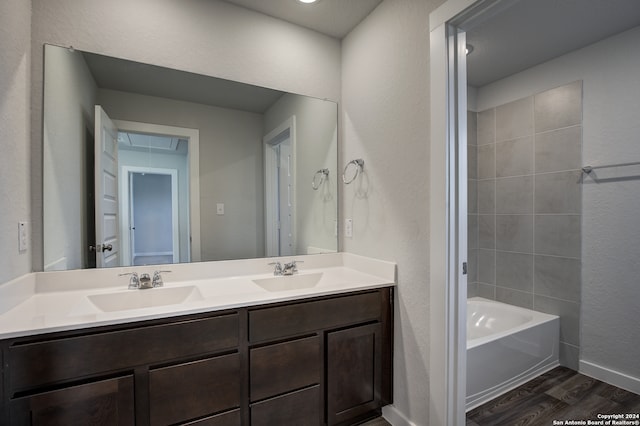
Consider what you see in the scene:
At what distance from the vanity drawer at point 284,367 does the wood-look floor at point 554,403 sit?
1.05 m

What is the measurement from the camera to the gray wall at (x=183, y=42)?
1.37 m

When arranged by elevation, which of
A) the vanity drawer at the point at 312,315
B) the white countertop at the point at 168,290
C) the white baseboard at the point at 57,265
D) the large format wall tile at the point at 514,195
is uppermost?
the large format wall tile at the point at 514,195

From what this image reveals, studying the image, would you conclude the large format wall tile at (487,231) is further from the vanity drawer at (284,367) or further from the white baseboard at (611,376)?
the vanity drawer at (284,367)

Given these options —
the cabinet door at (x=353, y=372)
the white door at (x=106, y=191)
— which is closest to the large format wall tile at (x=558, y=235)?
the cabinet door at (x=353, y=372)

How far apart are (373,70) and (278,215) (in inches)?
43.4

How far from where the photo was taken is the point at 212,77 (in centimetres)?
175

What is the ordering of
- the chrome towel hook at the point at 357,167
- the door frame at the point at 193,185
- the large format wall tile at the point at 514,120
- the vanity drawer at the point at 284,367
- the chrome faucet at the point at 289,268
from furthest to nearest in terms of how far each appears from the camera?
1. the large format wall tile at the point at 514,120
2. the chrome towel hook at the point at 357,167
3. the chrome faucet at the point at 289,268
4. the door frame at the point at 193,185
5. the vanity drawer at the point at 284,367

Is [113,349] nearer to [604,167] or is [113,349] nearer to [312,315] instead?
[312,315]

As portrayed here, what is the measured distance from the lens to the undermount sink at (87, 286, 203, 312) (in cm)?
137

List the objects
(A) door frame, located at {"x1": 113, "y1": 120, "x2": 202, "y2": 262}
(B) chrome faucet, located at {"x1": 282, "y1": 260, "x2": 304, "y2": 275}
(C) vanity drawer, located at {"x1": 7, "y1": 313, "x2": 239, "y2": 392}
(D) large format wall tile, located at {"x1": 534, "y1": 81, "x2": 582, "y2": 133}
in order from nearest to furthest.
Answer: (C) vanity drawer, located at {"x1": 7, "y1": 313, "x2": 239, "y2": 392} → (A) door frame, located at {"x1": 113, "y1": 120, "x2": 202, "y2": 262} → (B) chrome faucet, located at {"x1": 282, "y1": 260, "x2": 304, "y2": 275} → (D) large format wall tile, located at {"x1": 534, "y1": 81, "x2": 582, "y2": 133}

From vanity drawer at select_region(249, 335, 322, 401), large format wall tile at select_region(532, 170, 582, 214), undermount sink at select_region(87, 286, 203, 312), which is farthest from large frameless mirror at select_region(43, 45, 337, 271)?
large format wall tile at select_region(532, 170, 582, 214)

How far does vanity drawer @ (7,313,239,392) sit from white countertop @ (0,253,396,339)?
51 mm

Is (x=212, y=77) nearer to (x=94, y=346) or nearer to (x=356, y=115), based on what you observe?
(x=356, y=115)

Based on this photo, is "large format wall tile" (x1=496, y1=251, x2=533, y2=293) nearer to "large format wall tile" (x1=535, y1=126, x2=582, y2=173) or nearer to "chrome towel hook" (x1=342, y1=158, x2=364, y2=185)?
"large format wall tile" (x1=535, y1=126, x2=582, y2=173)
